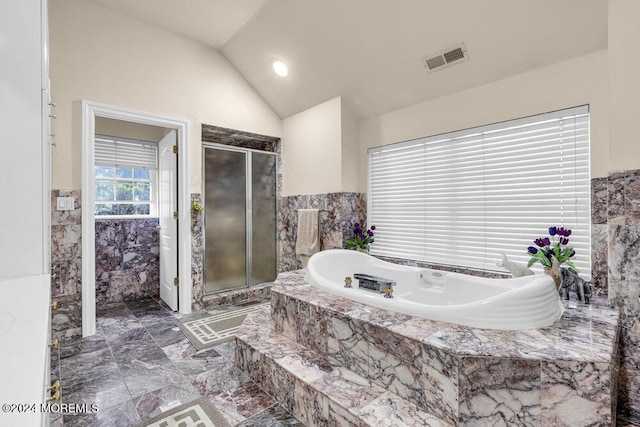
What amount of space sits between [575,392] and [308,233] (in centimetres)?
→ 258

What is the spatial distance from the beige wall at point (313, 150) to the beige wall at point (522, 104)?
0.51 meters

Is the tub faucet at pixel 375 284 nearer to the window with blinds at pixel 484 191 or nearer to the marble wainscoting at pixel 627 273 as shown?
the window with blinds at pixel 484 191

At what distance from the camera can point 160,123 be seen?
3.08 meters

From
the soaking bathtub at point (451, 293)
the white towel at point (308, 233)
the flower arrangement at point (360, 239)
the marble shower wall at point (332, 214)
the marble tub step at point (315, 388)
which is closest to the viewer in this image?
the marble tub step at point (315, 388)

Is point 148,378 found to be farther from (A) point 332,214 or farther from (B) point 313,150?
(B) point 313,150

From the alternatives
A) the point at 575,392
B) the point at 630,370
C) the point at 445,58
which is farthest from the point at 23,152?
A: the point at 630,370

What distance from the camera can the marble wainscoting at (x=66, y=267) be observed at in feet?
8.29

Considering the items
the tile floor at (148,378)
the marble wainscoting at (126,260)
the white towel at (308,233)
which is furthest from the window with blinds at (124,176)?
the white towel at (308,233)

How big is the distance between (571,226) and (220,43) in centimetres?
370

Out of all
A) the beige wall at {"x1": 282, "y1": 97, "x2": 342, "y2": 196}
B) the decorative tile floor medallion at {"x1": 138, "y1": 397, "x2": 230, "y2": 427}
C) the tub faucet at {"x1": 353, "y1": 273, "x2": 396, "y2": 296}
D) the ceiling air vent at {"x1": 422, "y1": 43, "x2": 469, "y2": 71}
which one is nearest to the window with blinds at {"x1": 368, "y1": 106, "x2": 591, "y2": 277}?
the beige wall at {"x1": 282, "y1": 97, "x2": 342, "y2": 196}

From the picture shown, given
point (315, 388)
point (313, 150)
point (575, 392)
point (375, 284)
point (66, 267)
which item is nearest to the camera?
point (575, 392)

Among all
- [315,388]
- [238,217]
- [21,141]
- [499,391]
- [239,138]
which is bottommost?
[315,388]

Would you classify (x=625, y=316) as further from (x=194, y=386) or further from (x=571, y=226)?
(x=194, y=386)

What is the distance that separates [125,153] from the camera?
3848mm
